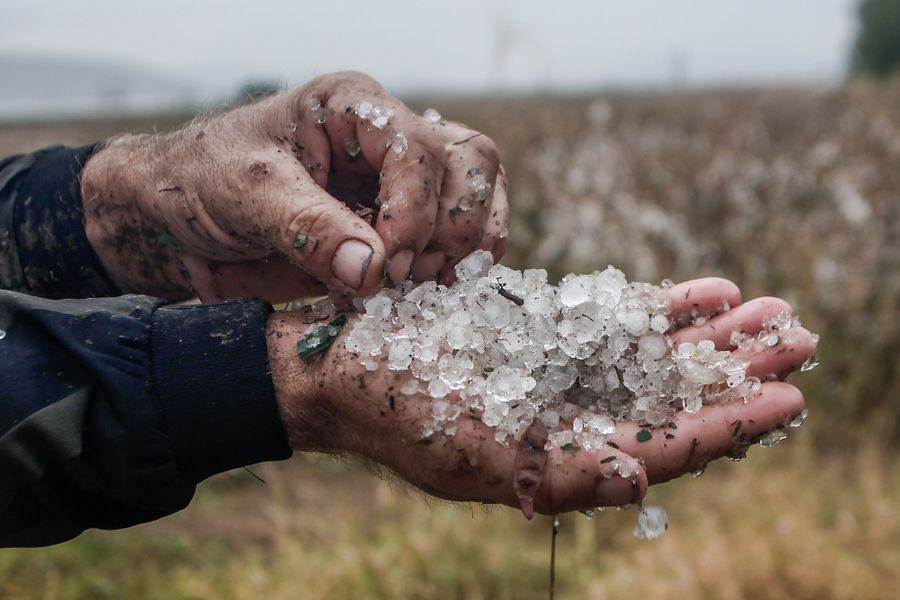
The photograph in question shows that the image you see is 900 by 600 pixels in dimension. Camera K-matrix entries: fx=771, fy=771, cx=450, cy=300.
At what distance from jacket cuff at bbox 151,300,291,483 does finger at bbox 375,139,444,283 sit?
30 cm

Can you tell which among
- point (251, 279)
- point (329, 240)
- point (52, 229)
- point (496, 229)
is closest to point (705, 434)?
point (496, 229)

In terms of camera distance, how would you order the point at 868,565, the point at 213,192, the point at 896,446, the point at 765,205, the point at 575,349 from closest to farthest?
1. the point at 575,349
2. the point at 213,192
3. the point at 868,565
4. the point at 896,446
5. the point at 765,205

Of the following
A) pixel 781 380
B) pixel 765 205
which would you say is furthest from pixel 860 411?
pixel 781 380

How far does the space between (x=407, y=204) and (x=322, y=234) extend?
0.19 m

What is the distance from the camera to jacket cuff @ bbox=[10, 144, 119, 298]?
6.05 ft

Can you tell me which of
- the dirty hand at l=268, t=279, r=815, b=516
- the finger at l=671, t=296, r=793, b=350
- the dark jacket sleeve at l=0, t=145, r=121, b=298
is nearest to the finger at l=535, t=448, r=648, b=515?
the dirty hand at l=268, t=279, r=815, b=516

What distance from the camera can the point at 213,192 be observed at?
5.32ft

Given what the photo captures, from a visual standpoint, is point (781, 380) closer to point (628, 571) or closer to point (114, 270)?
point (114, 270)

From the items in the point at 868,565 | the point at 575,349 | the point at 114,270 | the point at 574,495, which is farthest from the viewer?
the point at 868,565

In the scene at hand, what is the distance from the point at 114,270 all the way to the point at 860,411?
3.66 metres

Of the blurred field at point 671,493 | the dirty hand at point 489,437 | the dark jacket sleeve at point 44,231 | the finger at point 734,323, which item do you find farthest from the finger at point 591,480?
the dark jacket sleeve at point 44,231

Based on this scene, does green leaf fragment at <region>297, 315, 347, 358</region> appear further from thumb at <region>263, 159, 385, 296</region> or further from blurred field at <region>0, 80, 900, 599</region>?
blurred field at <region>0, 80, 900, 599</region>

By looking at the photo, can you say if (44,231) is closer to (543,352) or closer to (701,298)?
(543,352)

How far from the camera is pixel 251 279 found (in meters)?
1.87
